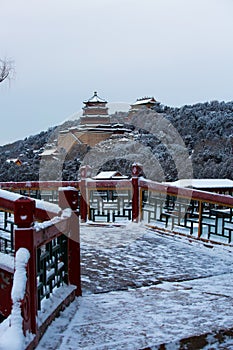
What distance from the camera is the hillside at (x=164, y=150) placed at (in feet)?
98.5

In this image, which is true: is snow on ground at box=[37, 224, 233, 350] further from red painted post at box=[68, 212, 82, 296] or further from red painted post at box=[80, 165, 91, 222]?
red painted post at box=[80, 165, 91, 222]

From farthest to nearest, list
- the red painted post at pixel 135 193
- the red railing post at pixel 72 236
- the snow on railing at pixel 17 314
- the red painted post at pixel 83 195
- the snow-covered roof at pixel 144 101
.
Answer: the snow-covered roof at pixel 144 101 < the red painted post at pixel 83 195 < the red painted post at pixel 135 193 < the red railing post at pixel 72 236 < the snow on railing at pixel 17 314

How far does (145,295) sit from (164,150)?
2994 cm

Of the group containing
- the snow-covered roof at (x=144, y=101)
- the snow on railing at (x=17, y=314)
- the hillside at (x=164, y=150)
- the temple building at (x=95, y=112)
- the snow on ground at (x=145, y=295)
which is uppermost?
the snow-covered roof at (x=144, y=101)

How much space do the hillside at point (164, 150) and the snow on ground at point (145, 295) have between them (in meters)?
20.1

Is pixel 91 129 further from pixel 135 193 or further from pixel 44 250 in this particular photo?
pixel 44 250

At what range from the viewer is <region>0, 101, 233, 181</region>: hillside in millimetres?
30031

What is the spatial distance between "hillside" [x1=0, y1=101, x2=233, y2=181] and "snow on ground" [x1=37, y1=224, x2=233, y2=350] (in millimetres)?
20053

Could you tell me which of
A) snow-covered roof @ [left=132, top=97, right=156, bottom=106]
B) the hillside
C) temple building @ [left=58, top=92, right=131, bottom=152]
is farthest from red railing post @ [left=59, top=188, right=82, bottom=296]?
snow-covered roof @ [left=132, top=97, right=156, bottom=106]

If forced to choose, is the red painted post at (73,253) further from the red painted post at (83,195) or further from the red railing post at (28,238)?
the red painted post at (83,195)

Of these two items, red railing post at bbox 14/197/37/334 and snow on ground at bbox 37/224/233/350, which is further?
snow on ground at bbox 37/224/233/350

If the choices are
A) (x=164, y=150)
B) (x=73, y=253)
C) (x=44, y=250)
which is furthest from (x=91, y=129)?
(x=44, y=250)

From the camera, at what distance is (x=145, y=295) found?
13.1 feet

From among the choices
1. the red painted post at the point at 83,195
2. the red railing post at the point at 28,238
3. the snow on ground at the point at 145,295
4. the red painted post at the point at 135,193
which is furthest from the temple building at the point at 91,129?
the red railing post at the point at 28,238
